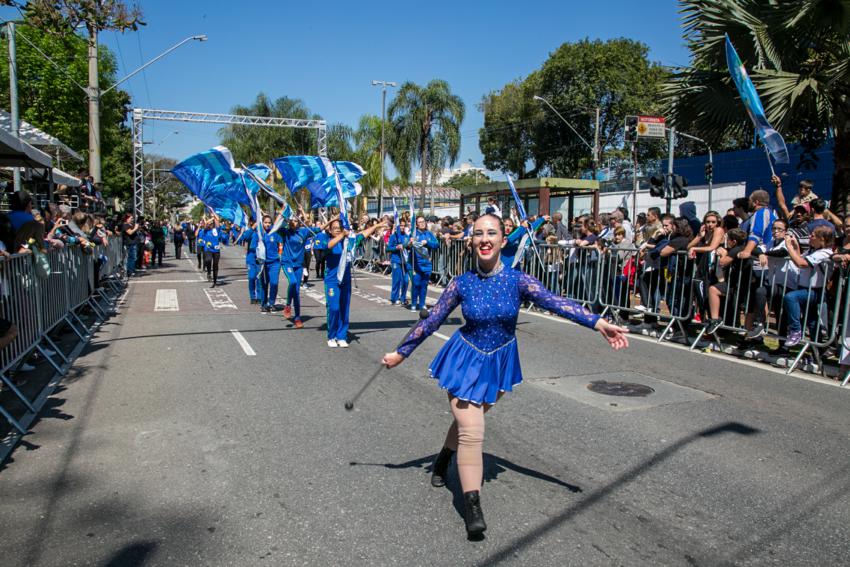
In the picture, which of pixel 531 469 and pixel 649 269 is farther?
pixel 649 269

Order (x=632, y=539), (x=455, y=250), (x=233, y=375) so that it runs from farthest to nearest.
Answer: (x=455, y=250) < (x=233, y=375) < (x=632, y=539)

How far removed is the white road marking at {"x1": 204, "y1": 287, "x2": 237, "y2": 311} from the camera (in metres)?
13.6

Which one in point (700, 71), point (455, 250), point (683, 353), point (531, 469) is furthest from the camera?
point (455, 250)

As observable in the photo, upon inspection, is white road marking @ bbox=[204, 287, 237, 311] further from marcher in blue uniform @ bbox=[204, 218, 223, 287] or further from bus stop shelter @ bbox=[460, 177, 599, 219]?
bus stop shelter @ bbox=[460, 177, 599, 219]

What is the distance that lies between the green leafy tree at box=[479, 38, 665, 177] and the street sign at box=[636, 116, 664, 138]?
22109 mm

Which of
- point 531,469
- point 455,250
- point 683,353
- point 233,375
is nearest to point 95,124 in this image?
point 455,250

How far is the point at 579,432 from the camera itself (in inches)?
213

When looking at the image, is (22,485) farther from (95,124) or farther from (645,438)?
(95,124)

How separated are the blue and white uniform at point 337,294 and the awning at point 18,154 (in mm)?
4754

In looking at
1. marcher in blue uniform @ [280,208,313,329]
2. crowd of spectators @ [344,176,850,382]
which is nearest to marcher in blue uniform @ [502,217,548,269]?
crowd of spectators @ [344,176,850,382]

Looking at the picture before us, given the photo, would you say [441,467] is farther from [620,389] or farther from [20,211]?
[20,211]

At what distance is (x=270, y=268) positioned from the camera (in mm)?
12516

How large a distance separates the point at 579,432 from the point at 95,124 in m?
20.6

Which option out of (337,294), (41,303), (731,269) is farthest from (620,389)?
(41,303)
